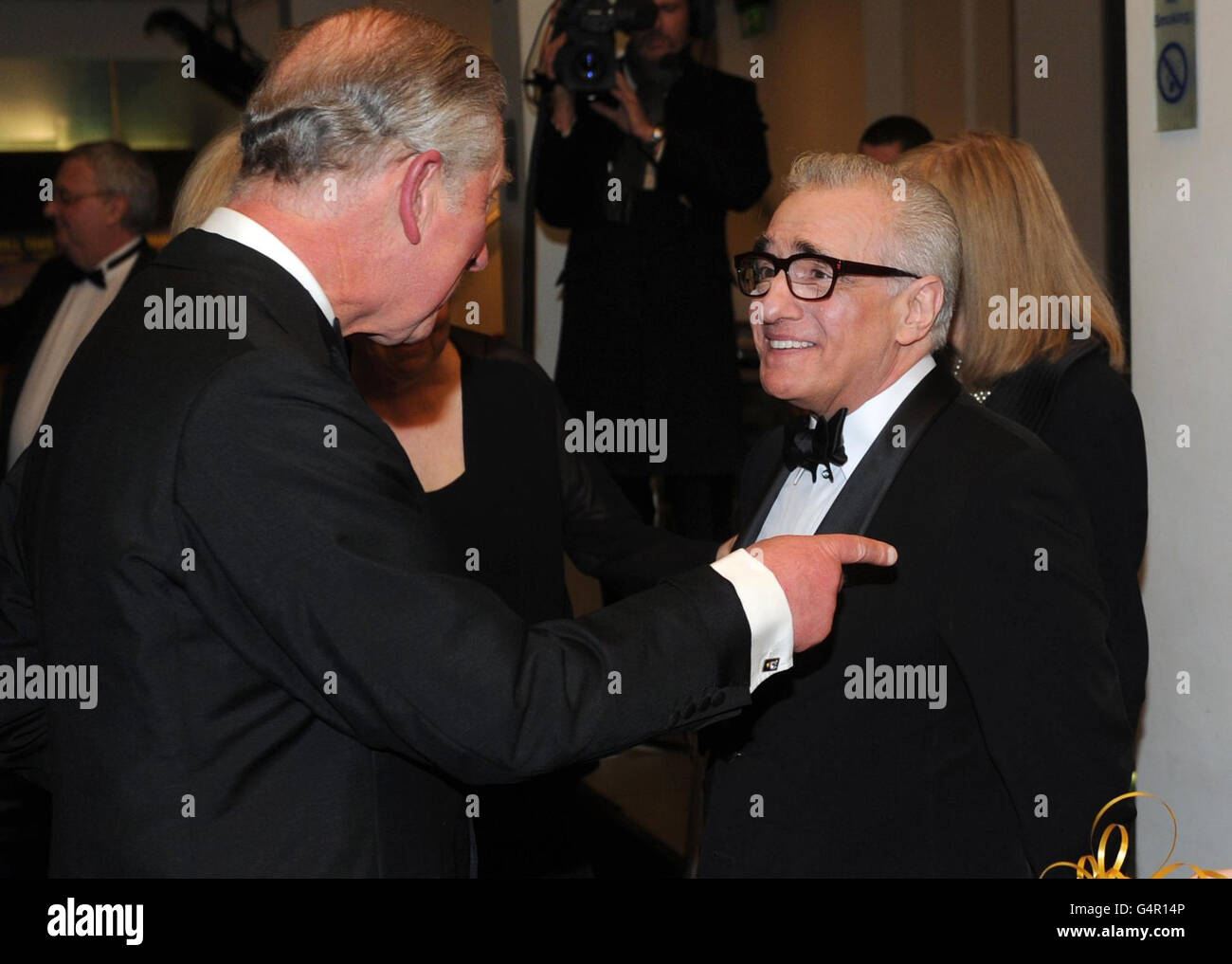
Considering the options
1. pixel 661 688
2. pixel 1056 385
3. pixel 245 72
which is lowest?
pixel 661 688

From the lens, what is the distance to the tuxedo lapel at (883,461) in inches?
67.5

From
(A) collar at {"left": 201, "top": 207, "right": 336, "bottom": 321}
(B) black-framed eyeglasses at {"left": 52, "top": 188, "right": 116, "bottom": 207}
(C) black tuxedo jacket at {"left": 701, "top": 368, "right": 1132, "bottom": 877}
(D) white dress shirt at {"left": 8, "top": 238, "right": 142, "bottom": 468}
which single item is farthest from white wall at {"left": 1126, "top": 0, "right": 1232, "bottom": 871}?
(B) black-framed eyeglasses at {"left": 52, "top": 188, "right": 116, "bottom": 207}

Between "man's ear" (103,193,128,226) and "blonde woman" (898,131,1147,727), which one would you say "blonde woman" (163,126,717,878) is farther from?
"man's ear" (103,193,128,226)

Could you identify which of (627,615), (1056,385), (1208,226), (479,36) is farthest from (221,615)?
(479,36)

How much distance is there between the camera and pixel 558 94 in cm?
333

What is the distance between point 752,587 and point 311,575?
40cm

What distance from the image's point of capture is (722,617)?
123cm

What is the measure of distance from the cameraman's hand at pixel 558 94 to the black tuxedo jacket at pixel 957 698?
190cm

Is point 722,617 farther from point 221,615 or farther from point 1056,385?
point 1056,385

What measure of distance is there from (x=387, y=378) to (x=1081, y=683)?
4.09 feet
